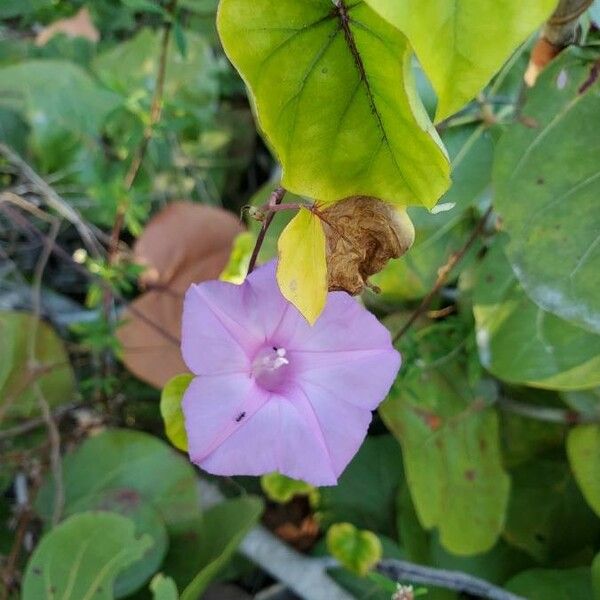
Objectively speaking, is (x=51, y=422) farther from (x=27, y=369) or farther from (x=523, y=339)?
(x=523, y=339)

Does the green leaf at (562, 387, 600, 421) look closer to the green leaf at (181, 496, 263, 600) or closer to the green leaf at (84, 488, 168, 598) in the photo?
the green leaf at (181, 496, 263, 600)

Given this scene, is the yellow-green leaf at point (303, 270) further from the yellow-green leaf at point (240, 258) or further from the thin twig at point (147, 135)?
the thin twig at point (147, 135)

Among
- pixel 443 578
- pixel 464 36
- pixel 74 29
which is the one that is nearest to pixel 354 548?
pixel 443 578

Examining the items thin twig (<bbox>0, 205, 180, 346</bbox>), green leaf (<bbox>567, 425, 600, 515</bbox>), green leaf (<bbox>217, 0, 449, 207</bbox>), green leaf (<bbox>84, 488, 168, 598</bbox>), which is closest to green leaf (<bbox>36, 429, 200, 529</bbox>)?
green leaf (<bbox>84, 488, 168, 598</bbox>)

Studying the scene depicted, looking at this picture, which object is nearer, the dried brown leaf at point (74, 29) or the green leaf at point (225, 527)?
the green leaf at point (225, 527)

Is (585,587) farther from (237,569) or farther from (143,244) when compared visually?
(143,244)

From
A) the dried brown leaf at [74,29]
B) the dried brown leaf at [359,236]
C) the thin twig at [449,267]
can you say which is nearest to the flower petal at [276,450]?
the dried brown leaf at [359,236]

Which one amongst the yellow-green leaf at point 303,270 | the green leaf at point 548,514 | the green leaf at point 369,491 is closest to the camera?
the yellow-green leaf at point 303,270
